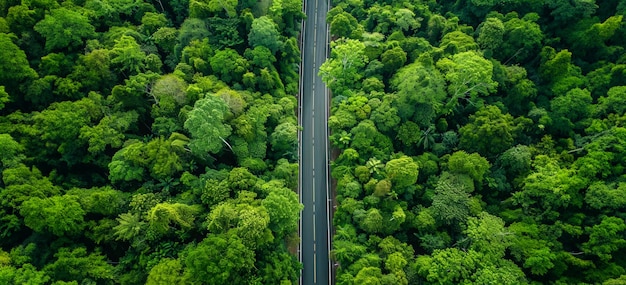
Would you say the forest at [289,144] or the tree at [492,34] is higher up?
the tree at [492,34]

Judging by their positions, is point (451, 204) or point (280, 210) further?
point (451, 204)

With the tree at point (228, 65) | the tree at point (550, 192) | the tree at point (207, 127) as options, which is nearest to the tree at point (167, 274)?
the tree at point (207, 127)

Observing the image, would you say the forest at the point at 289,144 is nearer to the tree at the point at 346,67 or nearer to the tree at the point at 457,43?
the tree at the point at 346,67

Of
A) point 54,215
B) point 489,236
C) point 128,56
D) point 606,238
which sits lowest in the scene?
point 606,238

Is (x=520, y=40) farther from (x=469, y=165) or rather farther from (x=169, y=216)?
(x=169, y=216)

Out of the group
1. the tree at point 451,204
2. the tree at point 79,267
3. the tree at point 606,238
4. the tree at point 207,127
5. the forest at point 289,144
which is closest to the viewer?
the tree at point 79,267

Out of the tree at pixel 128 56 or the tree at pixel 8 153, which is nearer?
the tree at pixel 8 153

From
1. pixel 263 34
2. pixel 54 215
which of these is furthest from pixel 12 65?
pixel 263 34
